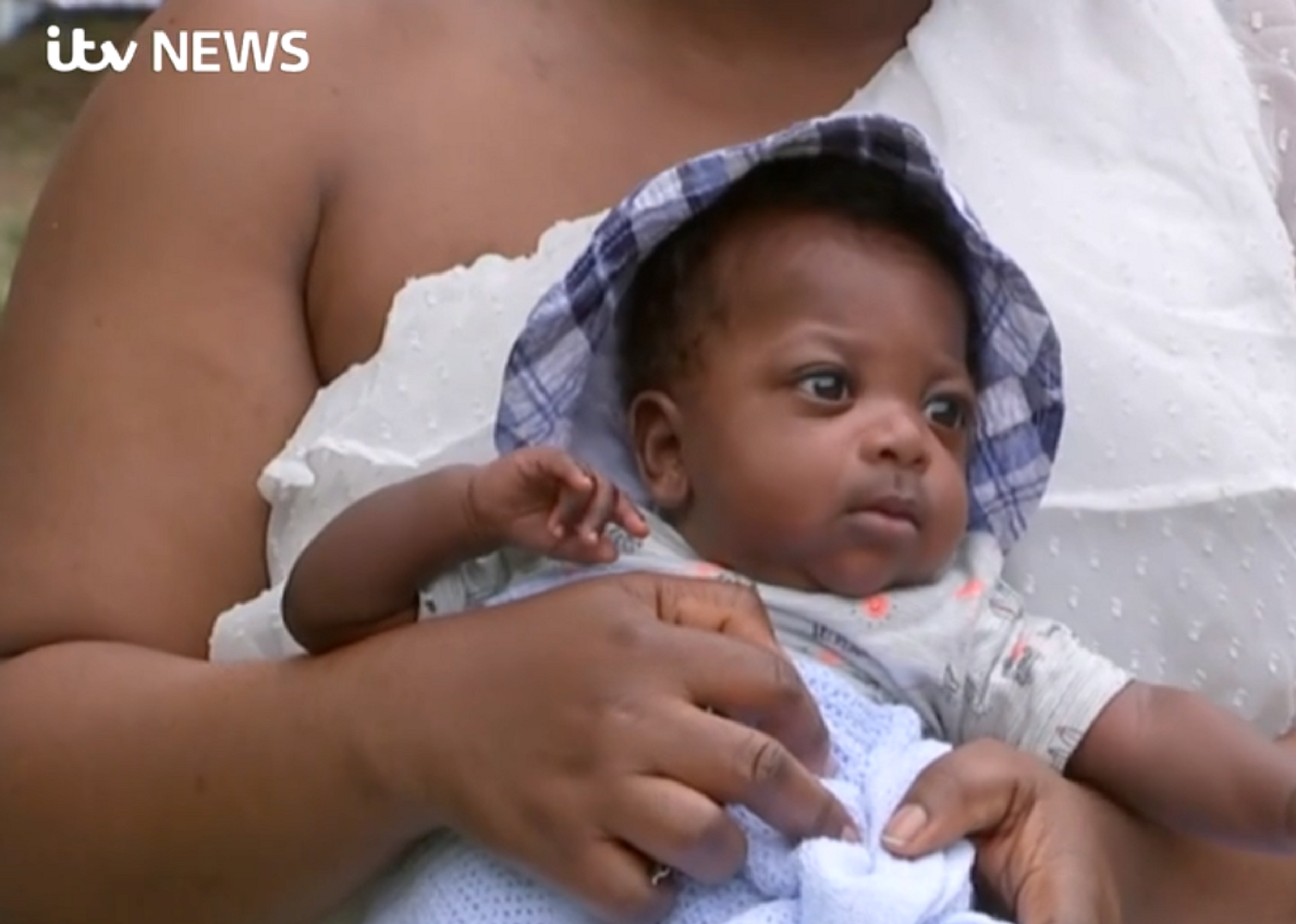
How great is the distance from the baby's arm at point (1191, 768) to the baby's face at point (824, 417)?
0.10 meters

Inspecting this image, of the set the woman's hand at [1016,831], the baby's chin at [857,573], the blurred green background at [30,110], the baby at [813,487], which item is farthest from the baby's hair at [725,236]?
the blurred green background at [30,110]

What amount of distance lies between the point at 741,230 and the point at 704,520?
0.40ft

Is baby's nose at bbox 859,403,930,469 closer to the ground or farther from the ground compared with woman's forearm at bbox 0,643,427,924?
farther from the ground

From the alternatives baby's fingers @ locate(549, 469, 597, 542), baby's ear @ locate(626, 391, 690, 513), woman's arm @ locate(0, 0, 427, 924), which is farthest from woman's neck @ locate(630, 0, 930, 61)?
baby's fingers @ locate(549, 469, 597, 542)

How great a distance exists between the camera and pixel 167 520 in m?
1.01

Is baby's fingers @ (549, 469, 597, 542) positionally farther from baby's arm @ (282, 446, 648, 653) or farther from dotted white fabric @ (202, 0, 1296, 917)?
dotted white fabric @ (202, 0, 1296, 917)

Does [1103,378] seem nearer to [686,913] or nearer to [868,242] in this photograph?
[868,242]

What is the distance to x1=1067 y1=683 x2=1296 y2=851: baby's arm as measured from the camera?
2.81 feet

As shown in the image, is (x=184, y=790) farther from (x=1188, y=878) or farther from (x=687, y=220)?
(x=1188, y=878)

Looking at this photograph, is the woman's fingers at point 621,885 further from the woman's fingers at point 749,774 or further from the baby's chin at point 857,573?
the baby's chin at point 857,573

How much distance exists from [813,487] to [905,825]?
14cm

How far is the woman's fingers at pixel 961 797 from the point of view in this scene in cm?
80

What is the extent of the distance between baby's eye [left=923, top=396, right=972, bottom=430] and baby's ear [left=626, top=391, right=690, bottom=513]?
0.10 metres

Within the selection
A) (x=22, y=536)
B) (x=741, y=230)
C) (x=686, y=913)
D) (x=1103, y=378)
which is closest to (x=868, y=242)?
(x=741, y=230)
